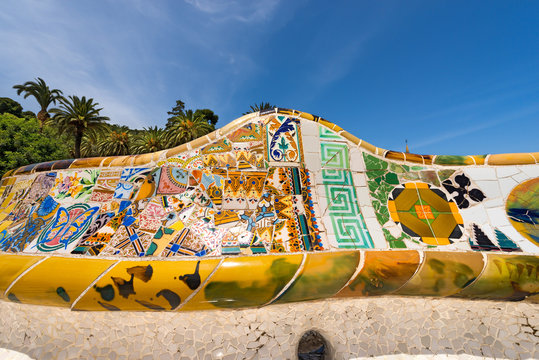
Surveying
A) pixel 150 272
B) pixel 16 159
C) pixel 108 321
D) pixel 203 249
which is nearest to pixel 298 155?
pixel 203 249

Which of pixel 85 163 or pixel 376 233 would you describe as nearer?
pixel 376 233

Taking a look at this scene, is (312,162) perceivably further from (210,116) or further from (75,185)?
(210,116)

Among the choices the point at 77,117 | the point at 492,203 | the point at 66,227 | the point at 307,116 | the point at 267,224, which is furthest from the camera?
the point at 77,117

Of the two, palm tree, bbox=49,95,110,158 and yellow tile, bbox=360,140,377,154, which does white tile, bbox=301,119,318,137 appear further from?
palm tree, bbox=49,95,110,158

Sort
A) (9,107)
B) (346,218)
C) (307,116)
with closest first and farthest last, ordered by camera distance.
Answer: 1. (346,218)
2. (307,116)
3. (9,107)

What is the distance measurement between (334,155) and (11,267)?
15.6 ft

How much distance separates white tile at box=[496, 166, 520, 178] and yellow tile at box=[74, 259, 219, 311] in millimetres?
5502

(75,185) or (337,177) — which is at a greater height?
(75,185)

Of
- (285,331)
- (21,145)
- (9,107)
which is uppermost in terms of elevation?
(9,107)

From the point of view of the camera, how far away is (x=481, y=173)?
13.9 feet

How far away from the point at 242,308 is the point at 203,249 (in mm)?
927

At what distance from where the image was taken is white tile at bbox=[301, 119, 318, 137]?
14.0ft

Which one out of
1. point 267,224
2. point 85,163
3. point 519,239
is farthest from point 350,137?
point 85,163

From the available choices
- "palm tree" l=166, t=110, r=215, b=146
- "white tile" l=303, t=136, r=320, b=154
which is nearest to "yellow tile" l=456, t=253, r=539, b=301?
"white tile" l=303, t=136, r=320, b=154
